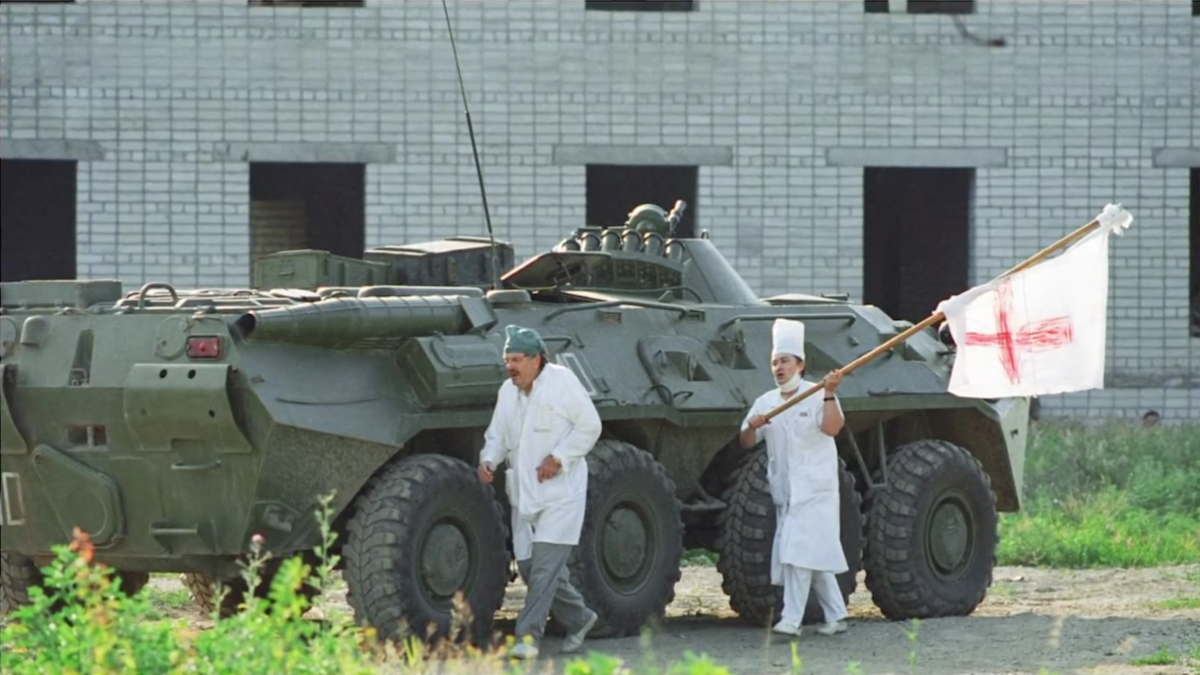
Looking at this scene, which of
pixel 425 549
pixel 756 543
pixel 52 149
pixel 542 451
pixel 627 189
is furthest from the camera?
pixel 627 189

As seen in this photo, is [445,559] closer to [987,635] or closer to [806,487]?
[806,487]

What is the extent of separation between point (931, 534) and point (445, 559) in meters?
3.57

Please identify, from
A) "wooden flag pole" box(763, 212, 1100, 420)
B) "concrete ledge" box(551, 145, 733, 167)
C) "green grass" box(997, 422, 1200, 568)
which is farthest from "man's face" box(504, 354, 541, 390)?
"concrete ledge" box(551, 145, 733, 167)

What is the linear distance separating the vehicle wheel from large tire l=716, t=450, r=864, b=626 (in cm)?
351

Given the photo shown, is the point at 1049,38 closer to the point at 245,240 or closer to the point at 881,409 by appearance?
the point at 245,240

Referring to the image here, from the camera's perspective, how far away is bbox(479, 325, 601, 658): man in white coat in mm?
12203

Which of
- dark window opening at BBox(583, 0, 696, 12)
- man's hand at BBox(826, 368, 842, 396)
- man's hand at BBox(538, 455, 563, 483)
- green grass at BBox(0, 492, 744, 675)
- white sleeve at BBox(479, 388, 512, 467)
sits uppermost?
dark window opening at BBox(583, 0, 696, 12)

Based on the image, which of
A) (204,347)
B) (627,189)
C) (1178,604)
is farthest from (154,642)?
(627,189)

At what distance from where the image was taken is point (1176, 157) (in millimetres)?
23766

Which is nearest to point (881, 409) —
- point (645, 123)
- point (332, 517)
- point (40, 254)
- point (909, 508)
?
point (909, 508)

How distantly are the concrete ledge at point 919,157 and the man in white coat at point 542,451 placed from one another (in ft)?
36.9

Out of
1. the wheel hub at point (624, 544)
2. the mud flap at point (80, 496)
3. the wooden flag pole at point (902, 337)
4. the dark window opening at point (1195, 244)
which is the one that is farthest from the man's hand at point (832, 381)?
the dark window opening at point (1195, 244)

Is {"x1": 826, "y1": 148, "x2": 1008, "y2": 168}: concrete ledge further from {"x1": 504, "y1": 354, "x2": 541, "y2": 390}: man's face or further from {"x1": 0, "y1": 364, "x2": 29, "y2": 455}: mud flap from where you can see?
{"x1": 0, "y1": 364, "x2": 29, "y2": 455}: mud flap

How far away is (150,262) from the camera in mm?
22266
